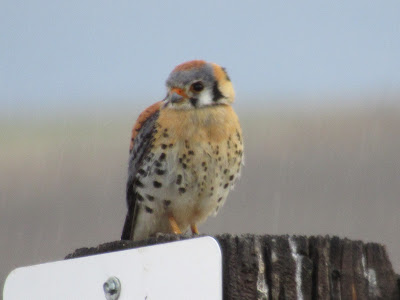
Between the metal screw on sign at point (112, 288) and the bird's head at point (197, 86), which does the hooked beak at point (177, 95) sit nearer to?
the bird's head at point (197, 86)

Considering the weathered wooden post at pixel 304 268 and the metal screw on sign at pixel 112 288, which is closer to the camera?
the weathered wooden post at pixel 304 268

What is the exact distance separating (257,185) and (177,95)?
32.3 ft

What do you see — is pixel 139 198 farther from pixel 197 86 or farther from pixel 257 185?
pixel 257 185

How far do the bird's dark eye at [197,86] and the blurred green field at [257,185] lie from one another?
262 inches

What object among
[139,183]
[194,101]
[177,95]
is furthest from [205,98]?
[139,183]

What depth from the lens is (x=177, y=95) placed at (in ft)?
19.6

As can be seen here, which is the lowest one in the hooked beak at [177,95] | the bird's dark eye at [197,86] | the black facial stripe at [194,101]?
the black facial stripe at [194,101]

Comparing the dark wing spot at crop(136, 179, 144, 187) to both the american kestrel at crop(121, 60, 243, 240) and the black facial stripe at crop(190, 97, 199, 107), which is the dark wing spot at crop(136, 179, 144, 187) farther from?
the black facial stripe at crop(190, 97, 199, 107)

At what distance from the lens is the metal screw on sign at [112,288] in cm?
369

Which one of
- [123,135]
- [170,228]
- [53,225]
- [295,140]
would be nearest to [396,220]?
[53,225]

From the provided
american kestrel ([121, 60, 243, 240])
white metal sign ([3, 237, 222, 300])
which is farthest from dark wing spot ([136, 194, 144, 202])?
white metal sign ([3, 237, 222, 300])

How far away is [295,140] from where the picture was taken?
2039 cm

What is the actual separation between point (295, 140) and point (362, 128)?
1.96 metres

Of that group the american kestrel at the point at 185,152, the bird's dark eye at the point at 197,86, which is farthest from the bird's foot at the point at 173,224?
the bird's dark eye at the point at 197,86
